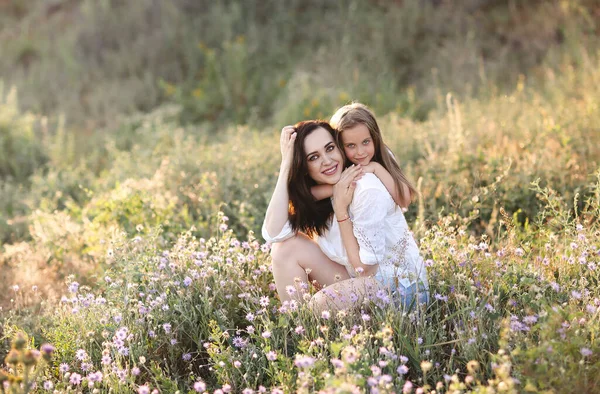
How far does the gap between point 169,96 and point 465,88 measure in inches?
187

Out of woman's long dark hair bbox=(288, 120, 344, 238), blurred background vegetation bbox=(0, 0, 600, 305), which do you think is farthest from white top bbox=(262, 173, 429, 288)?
blurred background vegetation bbox=(0, 0, 600, 305)

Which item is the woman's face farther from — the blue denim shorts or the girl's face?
the blue denim shorts

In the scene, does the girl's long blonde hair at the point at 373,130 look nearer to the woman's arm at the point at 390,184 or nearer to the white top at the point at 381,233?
the woman's arm at the point at 390,184

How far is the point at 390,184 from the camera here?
12.4 feet

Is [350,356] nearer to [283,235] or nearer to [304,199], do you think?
[283,235]

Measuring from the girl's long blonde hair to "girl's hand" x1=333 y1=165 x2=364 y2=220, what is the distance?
0.80ft

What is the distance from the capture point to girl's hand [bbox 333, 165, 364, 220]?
12.0 feet

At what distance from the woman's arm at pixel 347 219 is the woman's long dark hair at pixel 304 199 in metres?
0.28

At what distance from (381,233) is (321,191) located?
507 millimetres

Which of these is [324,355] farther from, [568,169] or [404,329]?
[568,169]

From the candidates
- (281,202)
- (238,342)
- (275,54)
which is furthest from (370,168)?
(275,54)

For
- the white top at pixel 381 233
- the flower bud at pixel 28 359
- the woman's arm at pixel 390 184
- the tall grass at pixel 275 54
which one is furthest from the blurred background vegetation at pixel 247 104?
the flower bud at pixel 28 359

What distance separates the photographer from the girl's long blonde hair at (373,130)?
149 inches

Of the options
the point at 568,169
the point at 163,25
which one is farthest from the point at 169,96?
the point at 568,169
